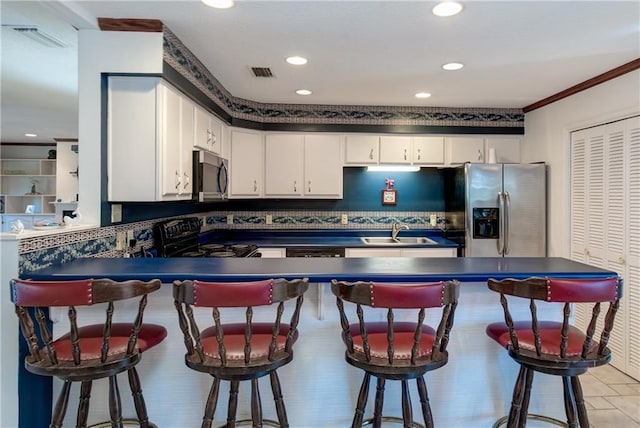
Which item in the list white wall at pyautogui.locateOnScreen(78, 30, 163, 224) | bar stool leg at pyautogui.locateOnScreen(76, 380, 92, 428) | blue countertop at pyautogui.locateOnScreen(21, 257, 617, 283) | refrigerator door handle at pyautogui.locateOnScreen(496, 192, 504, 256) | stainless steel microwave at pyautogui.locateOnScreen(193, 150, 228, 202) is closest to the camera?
bar stool leg at pyautogui.locateOnScreen(76, 380, 92, 428)

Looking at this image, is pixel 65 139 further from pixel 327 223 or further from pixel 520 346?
pixel 520 346

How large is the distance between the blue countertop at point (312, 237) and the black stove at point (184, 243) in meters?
0.53

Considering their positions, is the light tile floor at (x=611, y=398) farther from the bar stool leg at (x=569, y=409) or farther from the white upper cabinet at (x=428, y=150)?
the white upper cabinet at (x=428, y=150)

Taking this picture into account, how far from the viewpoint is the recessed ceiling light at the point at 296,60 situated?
297 centimetres

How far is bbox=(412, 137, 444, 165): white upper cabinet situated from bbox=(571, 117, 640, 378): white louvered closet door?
50.6 inches

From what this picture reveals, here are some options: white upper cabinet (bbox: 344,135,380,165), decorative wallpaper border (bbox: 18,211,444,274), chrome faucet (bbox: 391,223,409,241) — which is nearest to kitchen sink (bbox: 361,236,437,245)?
chrome faucet (bbox: 391,223,409,241)

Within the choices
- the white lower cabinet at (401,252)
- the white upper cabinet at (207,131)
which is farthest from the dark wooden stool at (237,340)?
the white lower cabinet at (401,252)

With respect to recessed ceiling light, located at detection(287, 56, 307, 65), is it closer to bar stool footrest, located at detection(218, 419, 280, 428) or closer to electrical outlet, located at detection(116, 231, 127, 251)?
electrical outlet, located at detection(116, 231, 127, 251)

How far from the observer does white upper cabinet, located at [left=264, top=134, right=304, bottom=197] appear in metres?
4.42

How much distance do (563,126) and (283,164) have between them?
2.84m

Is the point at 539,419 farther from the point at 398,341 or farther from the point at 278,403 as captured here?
the point at 278,403

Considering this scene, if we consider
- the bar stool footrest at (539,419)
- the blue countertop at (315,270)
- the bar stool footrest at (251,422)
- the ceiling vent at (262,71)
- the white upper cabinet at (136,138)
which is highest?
the ceiling vent at (262,71)

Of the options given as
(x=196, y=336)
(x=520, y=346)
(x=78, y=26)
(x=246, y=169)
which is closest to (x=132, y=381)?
(x=196, y=336)

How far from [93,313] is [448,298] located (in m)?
1.71
